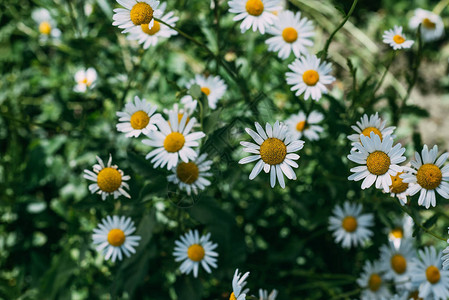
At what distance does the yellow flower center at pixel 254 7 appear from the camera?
1.75m

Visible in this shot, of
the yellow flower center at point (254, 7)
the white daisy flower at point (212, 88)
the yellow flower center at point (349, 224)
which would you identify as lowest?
the yellow flower center at point (349, 224)

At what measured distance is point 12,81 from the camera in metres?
2.67

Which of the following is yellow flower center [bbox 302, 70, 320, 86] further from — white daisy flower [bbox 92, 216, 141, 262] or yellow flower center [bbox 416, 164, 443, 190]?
white daisy flower [bbox 92, 216, 141, 262]

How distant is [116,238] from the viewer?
65.6 inches

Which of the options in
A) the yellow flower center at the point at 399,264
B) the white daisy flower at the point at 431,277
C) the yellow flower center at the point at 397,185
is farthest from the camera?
→ the yellow flower center at the point at 399,264

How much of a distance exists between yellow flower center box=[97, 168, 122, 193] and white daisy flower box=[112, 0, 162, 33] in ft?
1.79

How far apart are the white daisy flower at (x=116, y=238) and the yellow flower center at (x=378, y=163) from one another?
95cm

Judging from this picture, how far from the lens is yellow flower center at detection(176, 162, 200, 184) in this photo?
1609mm

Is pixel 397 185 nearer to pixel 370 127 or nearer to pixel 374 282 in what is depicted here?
pixel 370 127

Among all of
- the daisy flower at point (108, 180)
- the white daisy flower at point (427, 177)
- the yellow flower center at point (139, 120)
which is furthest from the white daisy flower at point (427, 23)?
the daisy flower at point (108, 180)

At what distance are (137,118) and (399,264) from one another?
1.42 m

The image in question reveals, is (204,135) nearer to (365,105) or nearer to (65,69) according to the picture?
(365,105)

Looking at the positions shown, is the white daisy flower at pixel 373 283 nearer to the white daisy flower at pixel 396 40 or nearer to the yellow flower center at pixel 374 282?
the yellow flower center at pixel 374 282

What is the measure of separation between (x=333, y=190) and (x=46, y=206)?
5.72 feet
